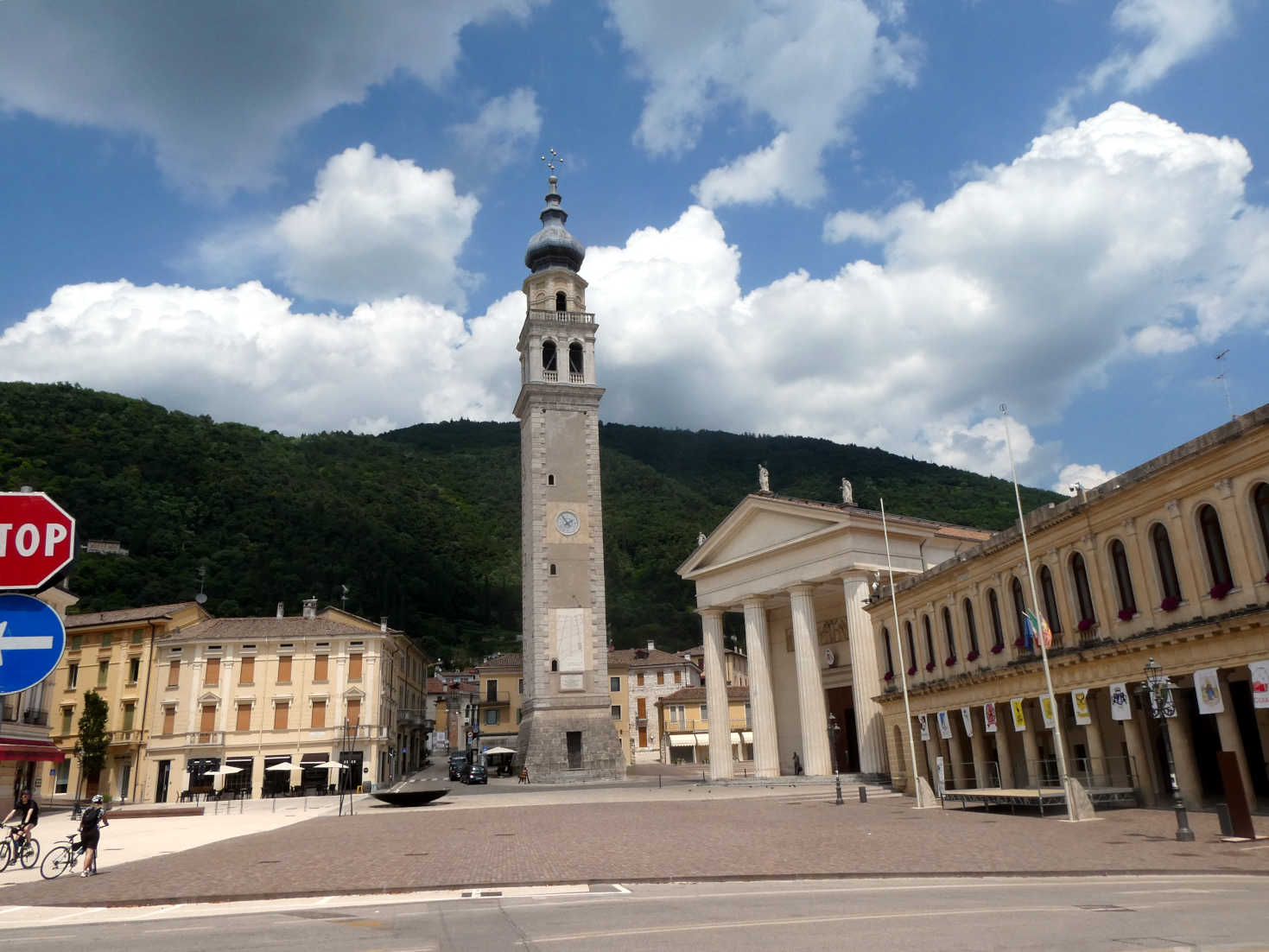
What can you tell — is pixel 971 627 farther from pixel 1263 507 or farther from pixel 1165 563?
pixel 1263 507

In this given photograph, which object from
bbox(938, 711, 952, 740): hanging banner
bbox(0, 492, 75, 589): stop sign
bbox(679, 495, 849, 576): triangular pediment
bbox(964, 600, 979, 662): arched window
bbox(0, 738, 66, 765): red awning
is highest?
bbox(679, 495, 849, 576): triangular pediment

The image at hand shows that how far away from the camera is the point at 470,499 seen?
12875 centimetres

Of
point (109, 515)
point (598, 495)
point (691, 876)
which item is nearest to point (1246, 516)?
point (691, 876)

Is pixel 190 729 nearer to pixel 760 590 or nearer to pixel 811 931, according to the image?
pixel 760 590

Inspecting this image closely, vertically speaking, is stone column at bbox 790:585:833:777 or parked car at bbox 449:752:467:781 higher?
stone column at bbox 790:585:833:777

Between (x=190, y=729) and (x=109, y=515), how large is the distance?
3802 cm

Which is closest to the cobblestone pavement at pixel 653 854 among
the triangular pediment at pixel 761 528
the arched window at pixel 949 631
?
the arched window at pixel 949 631

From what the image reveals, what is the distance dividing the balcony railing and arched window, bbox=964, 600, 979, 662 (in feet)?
130

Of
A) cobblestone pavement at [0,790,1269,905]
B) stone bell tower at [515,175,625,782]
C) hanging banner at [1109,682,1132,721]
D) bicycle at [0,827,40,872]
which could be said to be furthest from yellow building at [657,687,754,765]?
bicycle at [0,827,40,872]

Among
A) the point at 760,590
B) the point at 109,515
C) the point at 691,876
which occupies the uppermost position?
the point at 109,515

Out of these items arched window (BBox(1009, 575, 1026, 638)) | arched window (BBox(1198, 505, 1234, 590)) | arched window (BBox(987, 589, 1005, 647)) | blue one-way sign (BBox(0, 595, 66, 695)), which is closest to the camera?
blue one-way sign (BBox(0, 595, 66, 695))

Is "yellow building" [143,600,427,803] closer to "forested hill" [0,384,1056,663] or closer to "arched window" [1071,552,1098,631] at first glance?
"forested hill" [0,384,1056,663]

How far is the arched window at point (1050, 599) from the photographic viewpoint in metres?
27.9

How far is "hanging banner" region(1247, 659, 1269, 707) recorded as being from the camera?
19.2 metres
